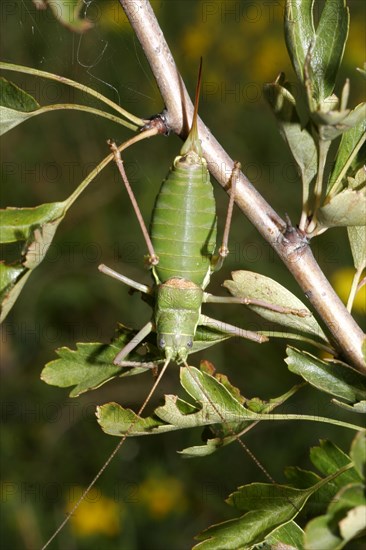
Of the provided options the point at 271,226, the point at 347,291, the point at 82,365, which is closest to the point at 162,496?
the point at 347,291

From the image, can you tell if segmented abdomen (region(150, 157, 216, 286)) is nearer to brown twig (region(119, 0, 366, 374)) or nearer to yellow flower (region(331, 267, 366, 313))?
brown twig (region(119, 0, 366, 374))

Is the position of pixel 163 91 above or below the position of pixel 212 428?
above

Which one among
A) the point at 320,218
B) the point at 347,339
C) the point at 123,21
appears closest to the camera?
the point at 320,218

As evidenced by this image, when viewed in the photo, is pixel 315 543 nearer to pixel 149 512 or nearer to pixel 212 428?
pixel 212 428

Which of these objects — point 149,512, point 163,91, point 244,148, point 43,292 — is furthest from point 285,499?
point 244,148

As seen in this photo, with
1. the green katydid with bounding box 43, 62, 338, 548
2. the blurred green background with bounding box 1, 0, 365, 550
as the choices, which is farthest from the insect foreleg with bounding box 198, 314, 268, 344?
the blurred green background with bounding box 1, 0, 365, 550

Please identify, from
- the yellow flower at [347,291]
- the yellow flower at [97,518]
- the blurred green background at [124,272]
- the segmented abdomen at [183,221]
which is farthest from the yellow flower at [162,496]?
the segmented abdomen at [183,221]

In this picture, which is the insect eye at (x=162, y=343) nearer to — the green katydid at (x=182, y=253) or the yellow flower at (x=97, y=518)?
the green katydid at (x=182, y=253)

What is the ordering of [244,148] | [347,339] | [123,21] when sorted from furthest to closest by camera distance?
[244,148] → [123,21] → [347,339]
